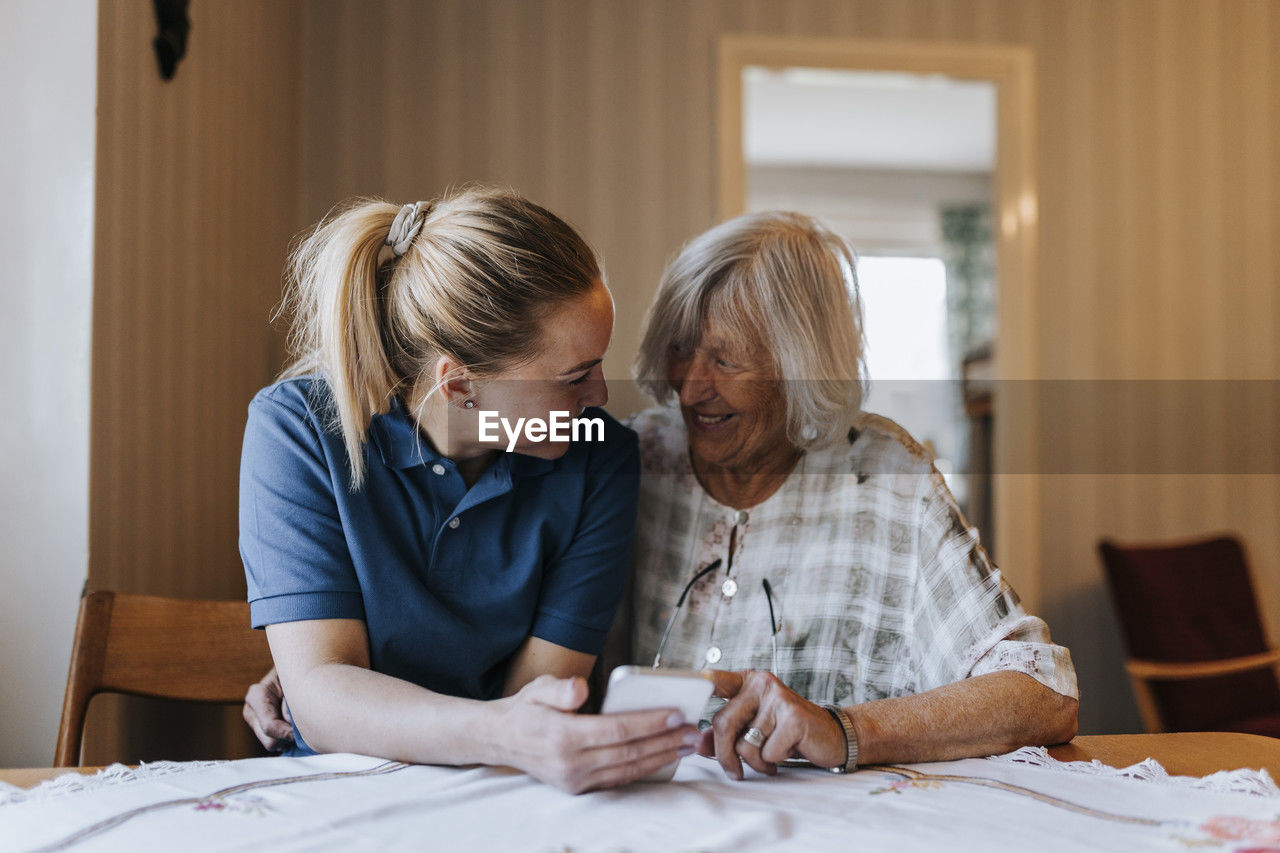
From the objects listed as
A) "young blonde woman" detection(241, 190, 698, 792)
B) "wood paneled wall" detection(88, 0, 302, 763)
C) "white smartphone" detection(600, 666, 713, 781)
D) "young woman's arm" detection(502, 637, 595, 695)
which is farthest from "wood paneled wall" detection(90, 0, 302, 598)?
"white smartphone" detection(600, 666, 713, 781)

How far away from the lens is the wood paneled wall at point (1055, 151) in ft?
9.30

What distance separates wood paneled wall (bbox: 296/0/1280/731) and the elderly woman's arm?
190 centimetres

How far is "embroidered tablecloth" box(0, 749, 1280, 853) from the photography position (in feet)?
2.40

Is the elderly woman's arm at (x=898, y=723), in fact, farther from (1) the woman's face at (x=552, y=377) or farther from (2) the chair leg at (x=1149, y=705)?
(2) the chair leg at (x=1149, y=705)

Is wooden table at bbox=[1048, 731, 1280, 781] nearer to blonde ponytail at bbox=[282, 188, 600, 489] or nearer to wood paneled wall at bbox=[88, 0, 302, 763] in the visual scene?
blonde ponytail at bbox=[282, 188, 600, 489]

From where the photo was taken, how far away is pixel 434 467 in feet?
3.89

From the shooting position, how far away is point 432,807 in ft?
2.64

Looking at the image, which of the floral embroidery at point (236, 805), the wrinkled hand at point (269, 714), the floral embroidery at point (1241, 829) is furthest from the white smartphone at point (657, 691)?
the wrinkled hand at point (269, 714)

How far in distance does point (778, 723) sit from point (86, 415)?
103 cm

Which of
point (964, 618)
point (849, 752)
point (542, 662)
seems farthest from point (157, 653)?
point (964, 618)

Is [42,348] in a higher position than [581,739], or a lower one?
higher

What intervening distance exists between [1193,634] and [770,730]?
215 cm

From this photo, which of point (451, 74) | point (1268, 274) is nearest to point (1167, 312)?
point (1268, 274)

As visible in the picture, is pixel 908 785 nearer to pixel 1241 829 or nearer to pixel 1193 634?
pixel 1241 829
